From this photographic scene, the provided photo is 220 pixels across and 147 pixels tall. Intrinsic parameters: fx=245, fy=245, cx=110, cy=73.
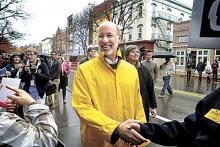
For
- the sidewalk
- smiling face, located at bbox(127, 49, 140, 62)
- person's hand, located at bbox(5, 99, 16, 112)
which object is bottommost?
the sidewalk

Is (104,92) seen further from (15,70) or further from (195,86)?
(195,86)

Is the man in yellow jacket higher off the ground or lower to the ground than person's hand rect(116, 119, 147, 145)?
higher

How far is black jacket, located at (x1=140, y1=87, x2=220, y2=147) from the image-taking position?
1373mm

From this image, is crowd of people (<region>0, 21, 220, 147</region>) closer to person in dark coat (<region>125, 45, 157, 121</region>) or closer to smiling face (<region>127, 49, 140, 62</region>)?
person in dark coat (<region>125, 45, 157, 121</region>)

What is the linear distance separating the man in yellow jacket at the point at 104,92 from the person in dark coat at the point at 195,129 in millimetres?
400

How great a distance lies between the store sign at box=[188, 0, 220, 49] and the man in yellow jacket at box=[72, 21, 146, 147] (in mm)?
1105

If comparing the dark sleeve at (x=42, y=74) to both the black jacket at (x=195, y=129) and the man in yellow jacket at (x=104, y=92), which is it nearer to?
the man in yellow jacket at (x=104, y=92)

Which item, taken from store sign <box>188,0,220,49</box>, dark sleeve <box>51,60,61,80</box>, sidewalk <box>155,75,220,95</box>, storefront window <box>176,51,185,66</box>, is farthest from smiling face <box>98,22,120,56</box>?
storefront window <box>176,51,185,66</box>

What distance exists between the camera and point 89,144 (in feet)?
7.59

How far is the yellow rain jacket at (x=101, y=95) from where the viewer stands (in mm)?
2193

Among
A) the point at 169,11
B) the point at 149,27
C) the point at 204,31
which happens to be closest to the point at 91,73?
the point at 204,31

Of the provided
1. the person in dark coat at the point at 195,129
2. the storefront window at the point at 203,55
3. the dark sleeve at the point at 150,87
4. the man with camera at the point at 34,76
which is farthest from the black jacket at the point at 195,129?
the storefront window at the point at 203,55

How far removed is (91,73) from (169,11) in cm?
4091

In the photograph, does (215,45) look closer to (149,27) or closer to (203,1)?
(203,1)
